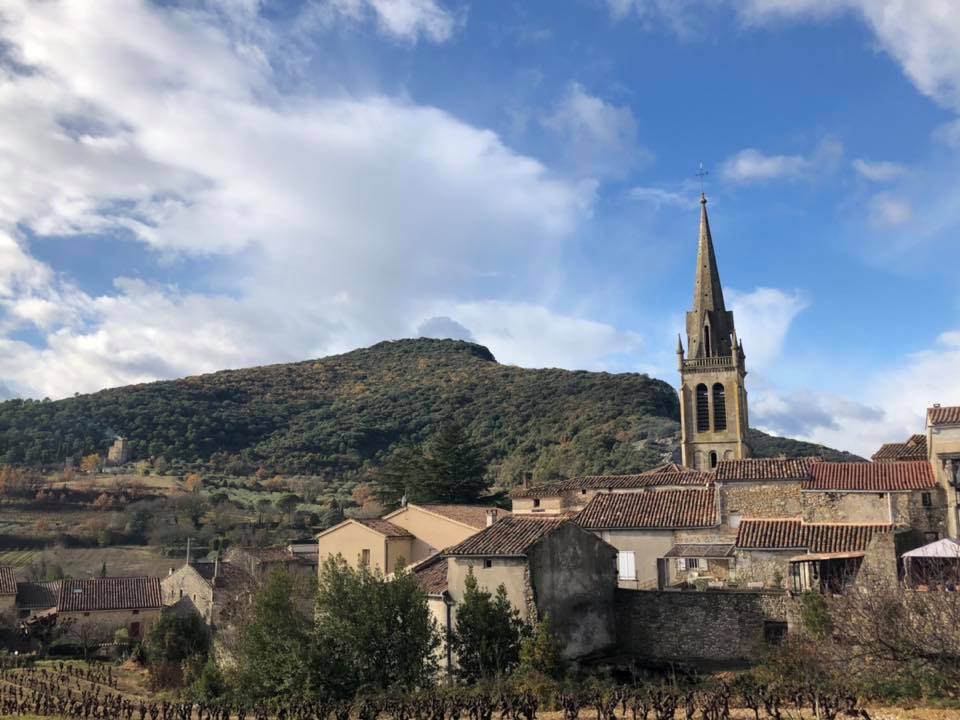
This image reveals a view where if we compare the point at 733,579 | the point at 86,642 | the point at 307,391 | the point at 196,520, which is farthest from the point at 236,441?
the point at 733,579

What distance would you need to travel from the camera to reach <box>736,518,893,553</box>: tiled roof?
2800 cm

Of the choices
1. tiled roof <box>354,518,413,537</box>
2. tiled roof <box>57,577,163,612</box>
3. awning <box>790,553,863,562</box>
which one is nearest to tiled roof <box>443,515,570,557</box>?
awning <box>790,553,863,562</box>

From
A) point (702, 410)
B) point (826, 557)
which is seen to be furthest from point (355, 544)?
point (702, 410)

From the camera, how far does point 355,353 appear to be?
180m

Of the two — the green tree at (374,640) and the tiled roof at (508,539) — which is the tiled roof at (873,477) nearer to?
the tiled roof at (508,539)

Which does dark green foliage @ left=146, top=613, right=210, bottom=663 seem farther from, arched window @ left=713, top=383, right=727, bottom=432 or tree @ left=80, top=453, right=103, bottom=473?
tree @ left=80, top=453, right=103, bottom=473

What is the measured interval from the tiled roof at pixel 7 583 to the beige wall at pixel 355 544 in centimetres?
2383

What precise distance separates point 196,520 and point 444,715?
6407 cm

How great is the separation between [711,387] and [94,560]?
4959cm

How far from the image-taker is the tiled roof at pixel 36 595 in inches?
2020

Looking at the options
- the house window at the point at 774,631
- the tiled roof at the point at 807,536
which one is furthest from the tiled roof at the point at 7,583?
the house window at the point at 774,631

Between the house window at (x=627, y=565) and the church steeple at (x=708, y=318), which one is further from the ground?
the church steeple at (x=708, y=318)

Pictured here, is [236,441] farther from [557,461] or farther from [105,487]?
[557,461]

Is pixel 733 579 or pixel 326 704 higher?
pixel 733 579
